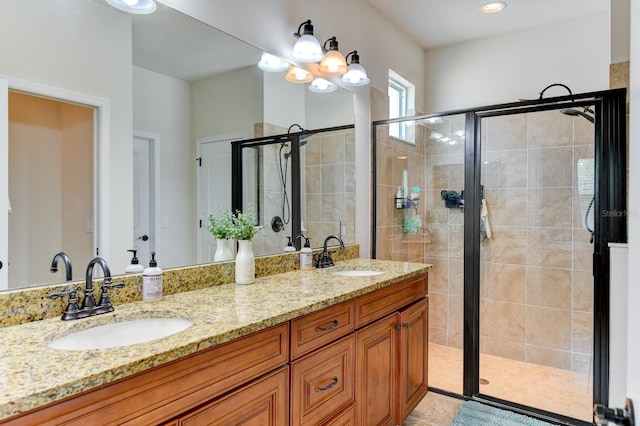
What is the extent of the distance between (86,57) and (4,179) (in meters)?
0.52

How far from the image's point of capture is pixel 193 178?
72.3 inches

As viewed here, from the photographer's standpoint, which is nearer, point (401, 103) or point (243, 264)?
point (243, 264)

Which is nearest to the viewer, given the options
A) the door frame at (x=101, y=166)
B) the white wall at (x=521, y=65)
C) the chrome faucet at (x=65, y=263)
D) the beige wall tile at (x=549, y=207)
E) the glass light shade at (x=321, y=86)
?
the chrome faucet at (x=65, y=263)

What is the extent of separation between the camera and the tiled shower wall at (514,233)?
2.86m

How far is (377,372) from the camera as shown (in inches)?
74.9

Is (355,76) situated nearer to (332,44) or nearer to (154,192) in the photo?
(332,44)

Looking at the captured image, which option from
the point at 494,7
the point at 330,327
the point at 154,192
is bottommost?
the point at 330,327

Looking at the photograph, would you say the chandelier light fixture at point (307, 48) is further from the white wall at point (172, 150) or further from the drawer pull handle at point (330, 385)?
the drawer pull handle at point (330, 385)

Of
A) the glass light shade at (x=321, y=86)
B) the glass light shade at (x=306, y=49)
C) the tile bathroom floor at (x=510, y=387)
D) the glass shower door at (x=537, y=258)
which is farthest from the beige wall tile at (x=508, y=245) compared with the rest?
the glass light shade at (x=306, y=49)

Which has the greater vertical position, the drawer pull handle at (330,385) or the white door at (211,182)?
the white door at (211,182)

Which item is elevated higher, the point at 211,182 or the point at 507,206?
the point at 211,182

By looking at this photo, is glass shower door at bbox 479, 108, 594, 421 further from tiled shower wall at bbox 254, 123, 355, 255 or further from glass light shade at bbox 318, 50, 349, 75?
glass light shade at bbox 318, 50, 349, 75

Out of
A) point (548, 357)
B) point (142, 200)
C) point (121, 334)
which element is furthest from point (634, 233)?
point (548, 357)

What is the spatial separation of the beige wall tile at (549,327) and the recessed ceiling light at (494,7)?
230 cm
